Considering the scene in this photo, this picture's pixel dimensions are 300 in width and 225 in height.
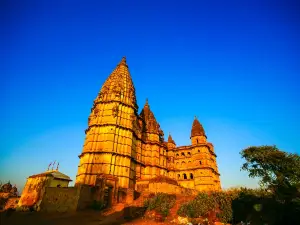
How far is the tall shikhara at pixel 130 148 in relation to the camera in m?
34.4

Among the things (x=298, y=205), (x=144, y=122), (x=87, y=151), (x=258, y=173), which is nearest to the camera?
(x=298, y=205)

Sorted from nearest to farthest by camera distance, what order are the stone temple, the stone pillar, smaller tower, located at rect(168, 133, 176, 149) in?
1. the stone temple
2. the stone pillar
3. smaller tower, located at rect(168, 133, 176, 149)

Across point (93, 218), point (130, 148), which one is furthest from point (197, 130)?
point (93, 218)

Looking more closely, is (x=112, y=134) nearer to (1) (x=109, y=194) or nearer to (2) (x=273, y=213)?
(1) (x=109, y=194)

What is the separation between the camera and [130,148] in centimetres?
3738

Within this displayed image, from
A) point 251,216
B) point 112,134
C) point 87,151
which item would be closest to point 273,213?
point 251,216

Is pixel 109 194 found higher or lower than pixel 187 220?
higher

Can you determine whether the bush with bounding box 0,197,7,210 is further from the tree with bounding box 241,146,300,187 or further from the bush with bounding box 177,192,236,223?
the tree with bounding box 241,146,300,187

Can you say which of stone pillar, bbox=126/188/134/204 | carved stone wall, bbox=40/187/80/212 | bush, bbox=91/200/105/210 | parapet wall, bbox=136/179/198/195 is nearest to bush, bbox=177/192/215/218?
stone pillar, bbox=126/188/134/204

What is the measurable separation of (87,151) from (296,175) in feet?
102

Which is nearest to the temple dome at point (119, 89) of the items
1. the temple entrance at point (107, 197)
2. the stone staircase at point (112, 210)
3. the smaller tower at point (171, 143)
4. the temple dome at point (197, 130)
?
the smaller tower at point (171, 143)

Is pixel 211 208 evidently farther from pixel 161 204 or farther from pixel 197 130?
pixel 197 130

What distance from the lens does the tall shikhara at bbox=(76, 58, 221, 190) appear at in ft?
113

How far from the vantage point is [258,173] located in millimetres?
23031
